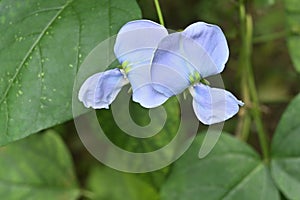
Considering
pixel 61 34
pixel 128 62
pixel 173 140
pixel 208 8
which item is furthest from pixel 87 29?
pixel 208 8

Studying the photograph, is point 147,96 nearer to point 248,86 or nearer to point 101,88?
point 101,88

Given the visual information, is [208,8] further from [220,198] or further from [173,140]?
[220,198]

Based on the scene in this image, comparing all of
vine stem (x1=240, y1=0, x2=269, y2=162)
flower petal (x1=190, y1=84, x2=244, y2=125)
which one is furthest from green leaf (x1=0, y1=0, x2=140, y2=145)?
vine stem (x1=240, y1=0, x2=269, y2=162)

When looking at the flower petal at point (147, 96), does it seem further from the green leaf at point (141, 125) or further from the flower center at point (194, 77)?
the green leaf at point (141, 125)

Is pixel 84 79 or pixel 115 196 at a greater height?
pixel 84 79

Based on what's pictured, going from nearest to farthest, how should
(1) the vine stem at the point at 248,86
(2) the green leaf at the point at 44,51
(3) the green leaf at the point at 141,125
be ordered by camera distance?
(2) the green leaf at the point at 44,51 → (3) the green leaf at the point at 141,125 → (1) the vine stem at the point at 248,86

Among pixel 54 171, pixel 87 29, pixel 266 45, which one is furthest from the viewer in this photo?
pixel 266 45

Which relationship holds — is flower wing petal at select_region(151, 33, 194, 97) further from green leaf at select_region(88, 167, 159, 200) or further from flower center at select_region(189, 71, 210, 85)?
green leaf at select_region(88, 167, 159, 200)

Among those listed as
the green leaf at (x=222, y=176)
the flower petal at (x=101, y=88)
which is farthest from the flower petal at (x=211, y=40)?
the green leaf at (x=222, y=176)
